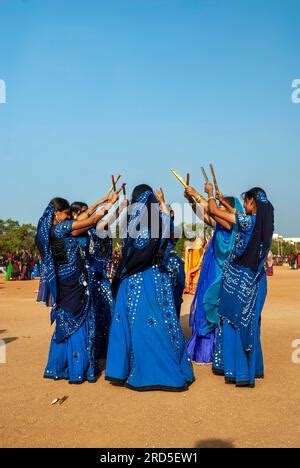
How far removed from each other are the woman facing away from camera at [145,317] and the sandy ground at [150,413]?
185 millimetres

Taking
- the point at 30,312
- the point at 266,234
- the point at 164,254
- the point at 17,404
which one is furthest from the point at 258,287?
the point at 30,312

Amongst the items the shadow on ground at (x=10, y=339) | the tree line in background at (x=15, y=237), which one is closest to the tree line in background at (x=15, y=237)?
the tree line in background at (x=15, y=237)

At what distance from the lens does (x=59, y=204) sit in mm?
6051

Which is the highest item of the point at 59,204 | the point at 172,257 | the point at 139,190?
the point at 139,190

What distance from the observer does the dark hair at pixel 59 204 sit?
6035 mm

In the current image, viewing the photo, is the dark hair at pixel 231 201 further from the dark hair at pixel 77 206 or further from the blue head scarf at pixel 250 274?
the dark hair at pixel 77 206

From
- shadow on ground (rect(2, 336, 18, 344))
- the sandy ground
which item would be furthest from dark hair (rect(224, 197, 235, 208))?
shadow on ground (rect(2, 336, 18, 344))

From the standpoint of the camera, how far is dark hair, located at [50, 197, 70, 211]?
6.04m

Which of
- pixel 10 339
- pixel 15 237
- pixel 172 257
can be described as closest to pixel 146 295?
pixel 172 257

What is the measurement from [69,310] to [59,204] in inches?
46.5

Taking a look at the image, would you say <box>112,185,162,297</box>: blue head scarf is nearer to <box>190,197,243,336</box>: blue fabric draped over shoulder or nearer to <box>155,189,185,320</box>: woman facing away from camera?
<box>155,189,185,320</box>: woman facing away from camera

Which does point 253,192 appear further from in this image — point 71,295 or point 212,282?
point 71,295

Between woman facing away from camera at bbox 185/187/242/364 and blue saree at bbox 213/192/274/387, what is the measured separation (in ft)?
2.13
